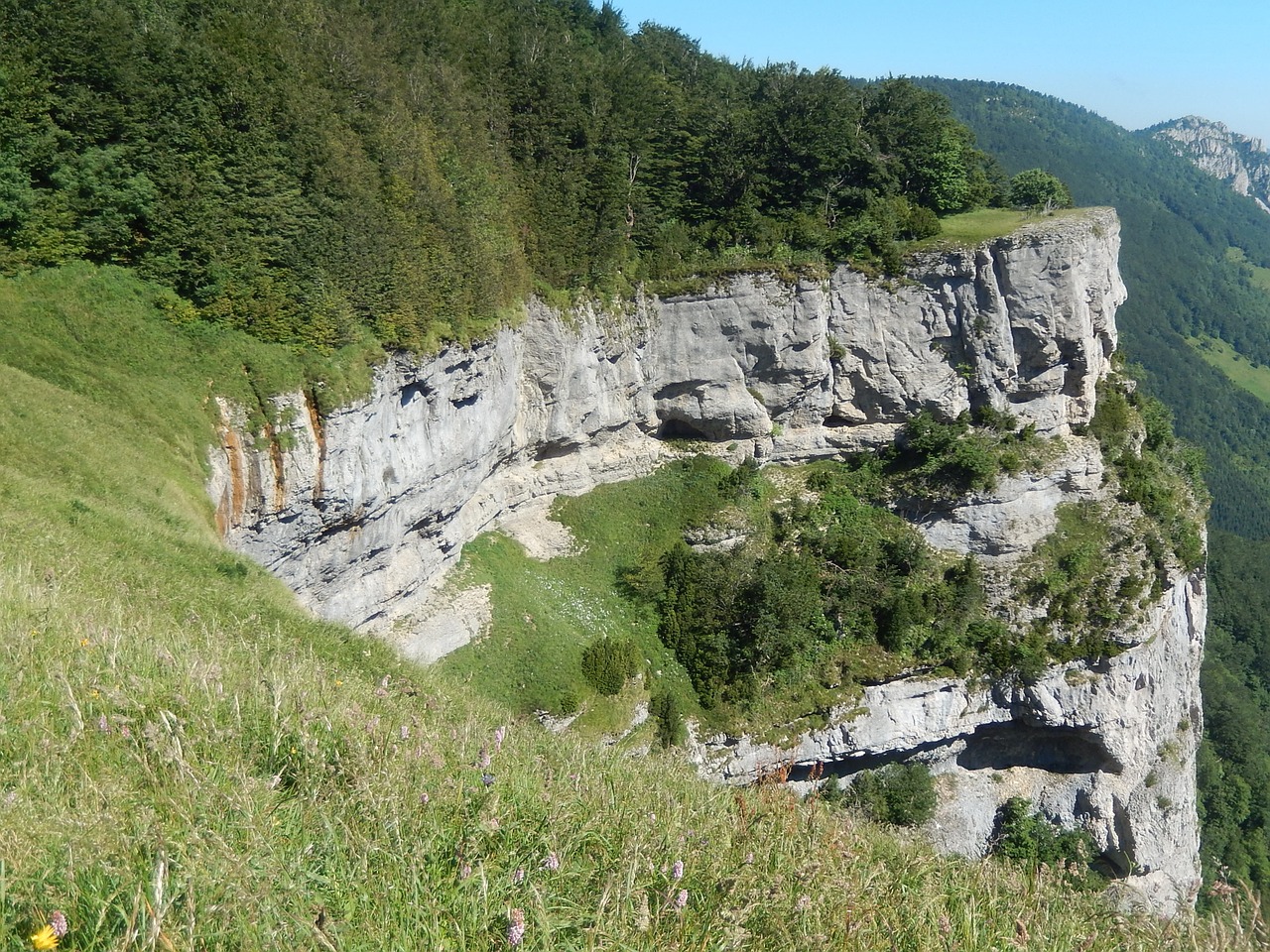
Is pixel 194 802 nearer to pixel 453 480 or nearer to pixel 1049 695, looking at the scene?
pixel 453 480

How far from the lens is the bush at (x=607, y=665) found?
27.2 metres

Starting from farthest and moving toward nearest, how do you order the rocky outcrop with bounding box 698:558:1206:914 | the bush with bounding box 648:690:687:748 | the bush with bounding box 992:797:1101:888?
the rocky outcrop with bounding box 698:558:1206:914, the bush with bounding box 992:797:1101:888, the bush with bounding box 648:690:687:748

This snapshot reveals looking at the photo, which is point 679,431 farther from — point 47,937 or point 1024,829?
point 47,937

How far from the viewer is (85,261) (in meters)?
18.6

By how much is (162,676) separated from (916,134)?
1521 inches

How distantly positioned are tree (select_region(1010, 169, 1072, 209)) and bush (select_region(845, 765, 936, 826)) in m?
25.5

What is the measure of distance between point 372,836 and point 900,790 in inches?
1170

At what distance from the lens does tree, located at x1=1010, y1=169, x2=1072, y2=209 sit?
3859 cm

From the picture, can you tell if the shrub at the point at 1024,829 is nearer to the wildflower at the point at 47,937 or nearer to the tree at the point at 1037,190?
the tree at the point at 1037,190

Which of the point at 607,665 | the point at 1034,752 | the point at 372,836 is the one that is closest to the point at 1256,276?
the point at 1034,752

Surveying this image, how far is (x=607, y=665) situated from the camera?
89.9 feet

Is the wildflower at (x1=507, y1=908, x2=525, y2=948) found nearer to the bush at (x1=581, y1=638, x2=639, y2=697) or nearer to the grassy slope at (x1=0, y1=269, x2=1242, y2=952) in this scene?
the grassy slope at (x1=0, y1=269, x2=1242, y2=952)

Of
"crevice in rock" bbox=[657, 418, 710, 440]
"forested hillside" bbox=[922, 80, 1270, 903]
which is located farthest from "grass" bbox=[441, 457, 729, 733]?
"forested hillside" bbox=[922, 80, 1270, 903]

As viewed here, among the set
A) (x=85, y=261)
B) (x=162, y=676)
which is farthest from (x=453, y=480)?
(x=162, y=676)
